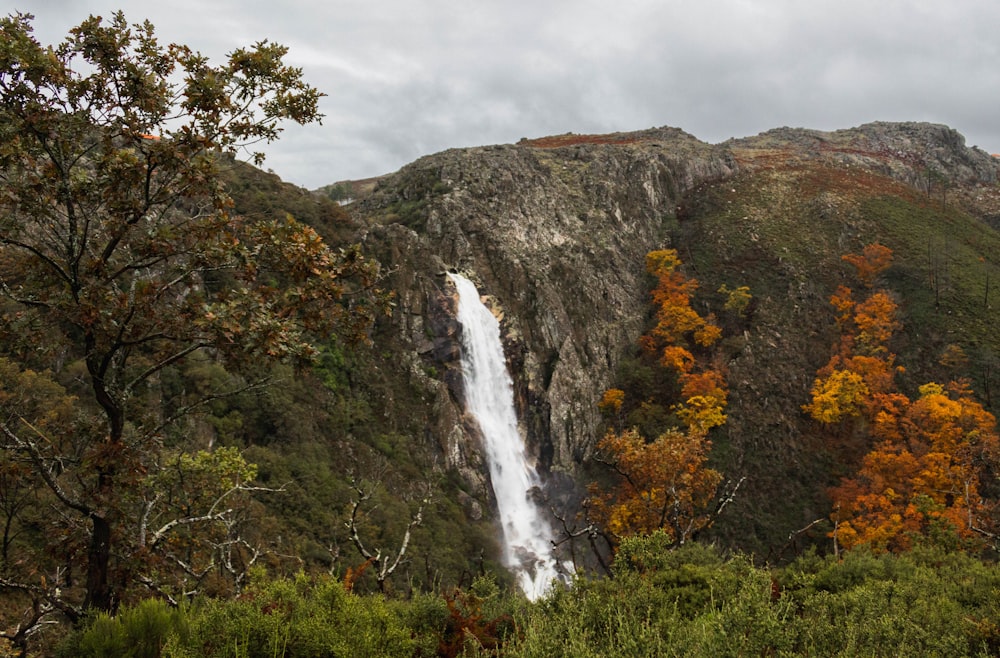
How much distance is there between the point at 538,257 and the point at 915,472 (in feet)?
101

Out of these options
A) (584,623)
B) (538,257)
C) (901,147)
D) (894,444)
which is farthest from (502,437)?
(901,147)

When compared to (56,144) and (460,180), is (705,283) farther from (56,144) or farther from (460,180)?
(56,144)

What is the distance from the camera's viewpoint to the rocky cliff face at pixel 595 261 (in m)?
37.8

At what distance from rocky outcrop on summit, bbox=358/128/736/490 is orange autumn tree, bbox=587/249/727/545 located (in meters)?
2.72

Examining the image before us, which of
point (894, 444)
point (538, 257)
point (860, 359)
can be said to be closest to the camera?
point (894, 444)

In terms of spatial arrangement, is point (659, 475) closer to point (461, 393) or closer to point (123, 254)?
point (461, 393)

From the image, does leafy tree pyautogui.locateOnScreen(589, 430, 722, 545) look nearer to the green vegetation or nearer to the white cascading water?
the white cascading water

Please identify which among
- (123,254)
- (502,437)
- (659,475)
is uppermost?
(123,254)

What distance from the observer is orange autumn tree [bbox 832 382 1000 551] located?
26.0 m

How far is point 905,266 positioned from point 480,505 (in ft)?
142

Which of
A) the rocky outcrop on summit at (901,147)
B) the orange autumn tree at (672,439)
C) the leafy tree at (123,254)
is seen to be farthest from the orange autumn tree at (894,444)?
the rocky outcrop on summit at (901,147)

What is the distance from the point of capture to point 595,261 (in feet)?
171

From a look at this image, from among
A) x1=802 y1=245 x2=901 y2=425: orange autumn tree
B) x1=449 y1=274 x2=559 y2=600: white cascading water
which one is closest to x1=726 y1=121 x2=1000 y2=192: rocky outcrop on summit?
x1=802 y1=245 x2=901 y2=425: orange autumn tree

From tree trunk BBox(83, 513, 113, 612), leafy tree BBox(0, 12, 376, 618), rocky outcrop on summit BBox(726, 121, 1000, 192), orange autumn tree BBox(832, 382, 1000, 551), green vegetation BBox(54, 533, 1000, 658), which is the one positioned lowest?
A: orange autumn tree BBox(832, 382, 1000, 551)
